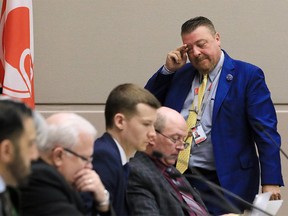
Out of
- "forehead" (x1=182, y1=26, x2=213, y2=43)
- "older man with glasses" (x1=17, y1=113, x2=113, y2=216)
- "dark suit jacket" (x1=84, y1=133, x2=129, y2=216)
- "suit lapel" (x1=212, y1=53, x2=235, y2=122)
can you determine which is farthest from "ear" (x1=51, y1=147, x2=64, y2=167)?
"forehead" (x1=182, y1=26, x2=213, y2=43)

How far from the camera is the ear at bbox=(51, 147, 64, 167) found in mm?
3773

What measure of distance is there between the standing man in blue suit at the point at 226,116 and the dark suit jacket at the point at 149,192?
0.91 metres

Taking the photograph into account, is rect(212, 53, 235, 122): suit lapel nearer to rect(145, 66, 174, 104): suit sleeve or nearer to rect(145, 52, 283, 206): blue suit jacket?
rect(145, 52, 283, 206): blue suit jacket

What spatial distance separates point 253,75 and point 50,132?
7.54 ft

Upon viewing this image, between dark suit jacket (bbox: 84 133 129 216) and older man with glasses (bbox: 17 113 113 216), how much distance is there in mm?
267

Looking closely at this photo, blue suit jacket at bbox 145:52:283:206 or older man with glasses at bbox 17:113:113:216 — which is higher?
older man with glasses at bbox 17:113:113:216

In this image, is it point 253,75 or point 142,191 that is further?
point 253,75

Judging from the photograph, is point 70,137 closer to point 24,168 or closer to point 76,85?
point 24,168

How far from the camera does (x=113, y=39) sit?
24.1ft

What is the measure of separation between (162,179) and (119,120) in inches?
17.1

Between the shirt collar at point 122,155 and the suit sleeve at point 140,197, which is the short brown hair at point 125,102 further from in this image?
the suit sleeve at point 140,197

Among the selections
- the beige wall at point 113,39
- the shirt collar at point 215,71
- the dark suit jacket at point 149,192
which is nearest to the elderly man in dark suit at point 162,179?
the dark suit jacket at point 149,192

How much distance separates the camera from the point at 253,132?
19.1 feet

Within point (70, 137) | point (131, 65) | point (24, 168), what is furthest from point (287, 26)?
point (24, 168)
